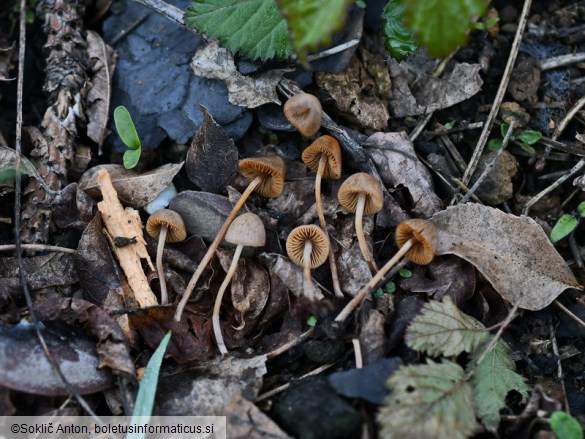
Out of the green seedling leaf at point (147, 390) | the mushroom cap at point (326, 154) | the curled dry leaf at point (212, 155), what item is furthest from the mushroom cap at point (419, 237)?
the green seedling leaf at point (147, 390)

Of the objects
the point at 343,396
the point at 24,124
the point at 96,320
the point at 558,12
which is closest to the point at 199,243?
the point at 96,320

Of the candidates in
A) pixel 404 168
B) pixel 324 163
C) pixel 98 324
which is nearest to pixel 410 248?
pixel 404 168

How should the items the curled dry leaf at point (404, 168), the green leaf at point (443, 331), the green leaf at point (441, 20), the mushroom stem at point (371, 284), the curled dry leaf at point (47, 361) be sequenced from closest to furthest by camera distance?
1. the green leaf at point (441, 20)
2. the curled dry leaf at point (47, 361)
3. the green leaf at point (443, 331)
4. the mushroom stem at point (371, 284)
5. the curled dry leaf at point (404, 168)

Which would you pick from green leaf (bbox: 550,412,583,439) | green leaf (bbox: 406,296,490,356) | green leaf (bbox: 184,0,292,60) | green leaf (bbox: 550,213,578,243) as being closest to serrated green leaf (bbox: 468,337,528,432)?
green leaf (bbox: 406,296,490,356)

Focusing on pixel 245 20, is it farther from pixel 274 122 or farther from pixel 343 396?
pixel 343 396

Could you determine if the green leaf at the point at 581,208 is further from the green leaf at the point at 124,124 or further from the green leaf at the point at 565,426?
the green leaf at the point at 124,124

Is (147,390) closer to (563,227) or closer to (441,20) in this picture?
(441,20)
